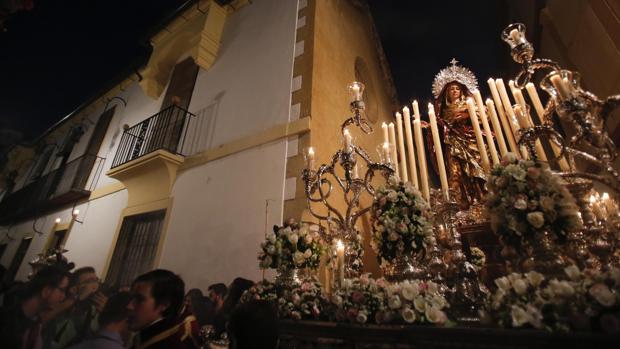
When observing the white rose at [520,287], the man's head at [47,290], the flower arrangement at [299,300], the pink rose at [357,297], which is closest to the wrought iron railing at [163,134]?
the man's head at [47,290]

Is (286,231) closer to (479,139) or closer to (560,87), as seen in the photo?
(479,139)

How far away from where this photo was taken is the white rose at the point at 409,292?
1565mm

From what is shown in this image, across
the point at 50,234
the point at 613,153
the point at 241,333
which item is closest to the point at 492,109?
the point at 613,153

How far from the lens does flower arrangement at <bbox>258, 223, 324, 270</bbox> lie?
8.27ft

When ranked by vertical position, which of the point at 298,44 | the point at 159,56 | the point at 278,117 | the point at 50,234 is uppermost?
the point at 159,56

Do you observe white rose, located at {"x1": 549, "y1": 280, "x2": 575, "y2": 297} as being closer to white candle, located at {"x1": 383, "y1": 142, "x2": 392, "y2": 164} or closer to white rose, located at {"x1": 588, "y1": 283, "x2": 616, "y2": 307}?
white rose, located at {"x1": 588, "y1": 283, "x2": 616, "y2": 307}

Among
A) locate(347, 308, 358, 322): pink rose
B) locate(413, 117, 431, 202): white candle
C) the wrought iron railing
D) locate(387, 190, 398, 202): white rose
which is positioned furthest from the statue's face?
the wrought iron railing

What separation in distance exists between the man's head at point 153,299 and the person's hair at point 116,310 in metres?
0.08

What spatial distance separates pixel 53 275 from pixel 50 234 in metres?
7.10

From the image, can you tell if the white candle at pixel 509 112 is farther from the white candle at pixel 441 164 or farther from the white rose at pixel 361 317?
the white rose at pixel 361 317

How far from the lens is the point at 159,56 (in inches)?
302

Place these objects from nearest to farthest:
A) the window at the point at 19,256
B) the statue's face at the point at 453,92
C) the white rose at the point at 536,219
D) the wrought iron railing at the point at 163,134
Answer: the white rose at the point at 536,219 < the statue's face at the point at 453,92 < the wrought iron railing at the point at 163,134 < the window at the point at 19,256

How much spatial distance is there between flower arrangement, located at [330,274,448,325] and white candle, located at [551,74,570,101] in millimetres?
1416

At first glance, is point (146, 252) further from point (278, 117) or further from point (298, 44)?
point (298, 44)
